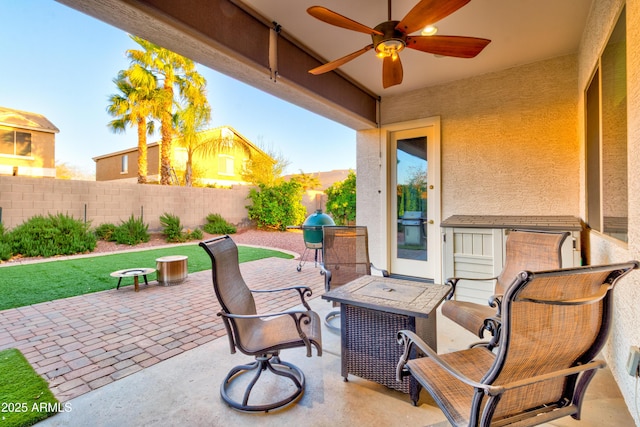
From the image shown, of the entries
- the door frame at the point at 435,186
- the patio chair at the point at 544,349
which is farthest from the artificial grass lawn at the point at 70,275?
the patio chair at the point at 544,349

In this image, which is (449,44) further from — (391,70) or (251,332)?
(251,332)

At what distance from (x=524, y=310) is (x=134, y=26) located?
3154 millimetres

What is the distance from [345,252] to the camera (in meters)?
3.66

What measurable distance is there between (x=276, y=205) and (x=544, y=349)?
11.1 m

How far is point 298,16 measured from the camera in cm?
302

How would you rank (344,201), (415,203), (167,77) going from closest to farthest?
(415,203)
(344,201)
(167,77)

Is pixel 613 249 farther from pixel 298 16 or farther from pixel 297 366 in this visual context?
pixel 298 16

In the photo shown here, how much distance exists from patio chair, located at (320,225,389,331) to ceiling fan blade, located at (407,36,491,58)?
78.9 inches

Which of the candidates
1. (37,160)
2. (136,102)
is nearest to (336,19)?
(136,102)

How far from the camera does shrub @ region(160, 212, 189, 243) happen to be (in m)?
9.41

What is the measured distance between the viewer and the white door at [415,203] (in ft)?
15.9

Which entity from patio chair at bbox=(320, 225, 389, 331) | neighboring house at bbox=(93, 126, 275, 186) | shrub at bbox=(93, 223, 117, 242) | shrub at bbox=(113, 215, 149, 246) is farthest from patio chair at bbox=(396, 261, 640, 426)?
Answer: neighboring house at bbox=(93, 126, 275, 186)

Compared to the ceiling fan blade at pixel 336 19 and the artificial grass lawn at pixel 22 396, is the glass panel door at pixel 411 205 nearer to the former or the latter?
the ceiling fan blade at pixel 336 19

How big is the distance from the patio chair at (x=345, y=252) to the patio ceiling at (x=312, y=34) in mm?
1804
